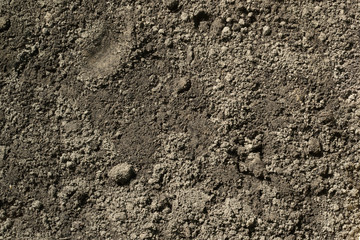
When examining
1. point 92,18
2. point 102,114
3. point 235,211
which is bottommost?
point 235,211

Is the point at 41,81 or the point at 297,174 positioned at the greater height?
the point at 41,81

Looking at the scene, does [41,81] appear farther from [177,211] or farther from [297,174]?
[297,174]

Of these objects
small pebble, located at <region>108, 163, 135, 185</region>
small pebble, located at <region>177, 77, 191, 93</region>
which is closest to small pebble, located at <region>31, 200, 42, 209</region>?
small pebble, located at <region>108, 163, 135, 185</region>

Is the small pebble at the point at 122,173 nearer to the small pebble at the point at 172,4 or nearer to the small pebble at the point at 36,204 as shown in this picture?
the small pebble at the point at 36,204

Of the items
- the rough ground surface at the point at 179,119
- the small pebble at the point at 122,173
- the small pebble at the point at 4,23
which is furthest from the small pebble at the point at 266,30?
the small pebble at the point at 4,23

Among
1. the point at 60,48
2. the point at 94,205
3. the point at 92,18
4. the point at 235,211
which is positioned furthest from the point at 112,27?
the point at 235,211

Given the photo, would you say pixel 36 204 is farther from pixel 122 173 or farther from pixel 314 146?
pixel 314 146

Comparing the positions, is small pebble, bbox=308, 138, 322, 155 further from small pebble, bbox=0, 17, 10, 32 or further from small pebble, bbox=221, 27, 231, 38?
small pebble, bbox=0, 17, 10, 32

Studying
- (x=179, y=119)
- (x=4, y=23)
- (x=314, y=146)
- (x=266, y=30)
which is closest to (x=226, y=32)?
(x=266, y=30)
